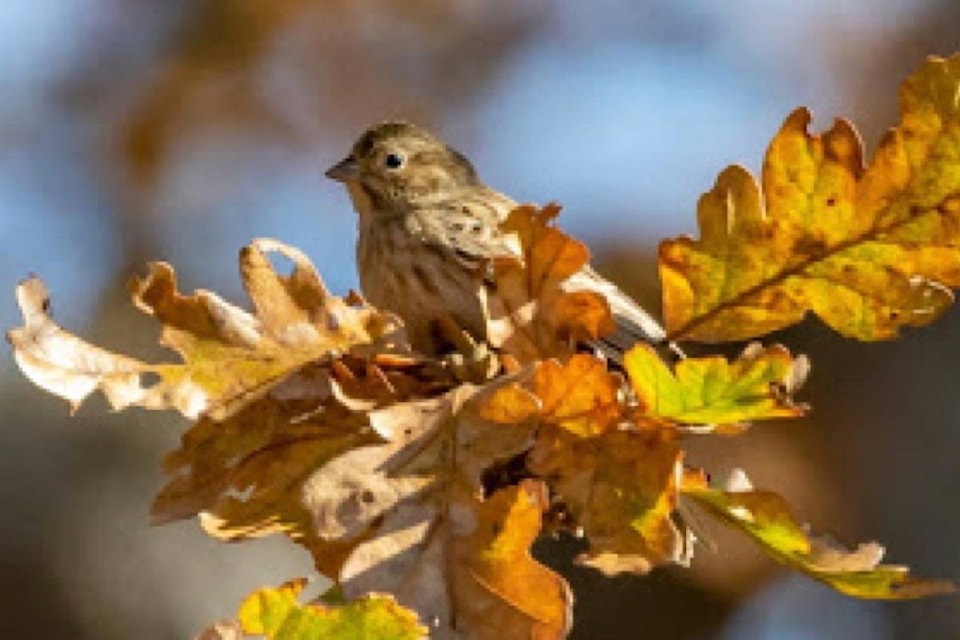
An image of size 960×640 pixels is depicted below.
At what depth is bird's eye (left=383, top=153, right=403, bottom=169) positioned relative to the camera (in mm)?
4258

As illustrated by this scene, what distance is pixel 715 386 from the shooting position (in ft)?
6.88

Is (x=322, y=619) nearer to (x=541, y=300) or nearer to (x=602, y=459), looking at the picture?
(x=602, y=459)

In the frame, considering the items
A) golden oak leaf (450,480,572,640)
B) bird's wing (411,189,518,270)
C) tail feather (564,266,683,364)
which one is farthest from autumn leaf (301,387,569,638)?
bird's wing (411,189,518,270)

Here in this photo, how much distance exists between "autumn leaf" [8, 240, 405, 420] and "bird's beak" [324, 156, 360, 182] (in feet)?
6.73

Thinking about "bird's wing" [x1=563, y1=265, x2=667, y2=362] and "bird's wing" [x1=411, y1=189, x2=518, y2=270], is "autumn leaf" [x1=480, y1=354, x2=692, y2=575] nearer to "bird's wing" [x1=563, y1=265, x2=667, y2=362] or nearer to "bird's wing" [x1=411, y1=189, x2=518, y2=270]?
"bird's wing" [x1=563, y1=265, x2=667, y2=362]

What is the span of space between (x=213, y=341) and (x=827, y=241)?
612 millimetres

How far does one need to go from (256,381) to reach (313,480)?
16cm

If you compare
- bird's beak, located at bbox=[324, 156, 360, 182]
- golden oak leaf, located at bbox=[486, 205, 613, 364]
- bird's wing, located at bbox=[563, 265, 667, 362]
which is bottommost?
bird's wing, located at bbox=[563, 265, 667, 362]

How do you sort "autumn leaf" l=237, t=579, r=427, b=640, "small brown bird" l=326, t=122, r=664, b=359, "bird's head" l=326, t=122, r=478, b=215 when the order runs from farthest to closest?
"bird's head" l=326, t=122, r=478, b=215 < "small brown bird" l=326, t=122, r=664, b=359 < "autumn leaf" l=237, t=579, r=427, b=640

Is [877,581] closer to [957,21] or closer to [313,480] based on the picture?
[313,480]

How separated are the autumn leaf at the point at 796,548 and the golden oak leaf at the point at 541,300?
0.20 meters

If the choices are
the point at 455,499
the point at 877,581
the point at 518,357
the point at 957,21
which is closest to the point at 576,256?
Answer: the point at 518,357

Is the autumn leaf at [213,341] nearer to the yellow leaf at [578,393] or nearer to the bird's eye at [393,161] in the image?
the yellow leaf at [578,393]

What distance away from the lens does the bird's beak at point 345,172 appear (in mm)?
4297
